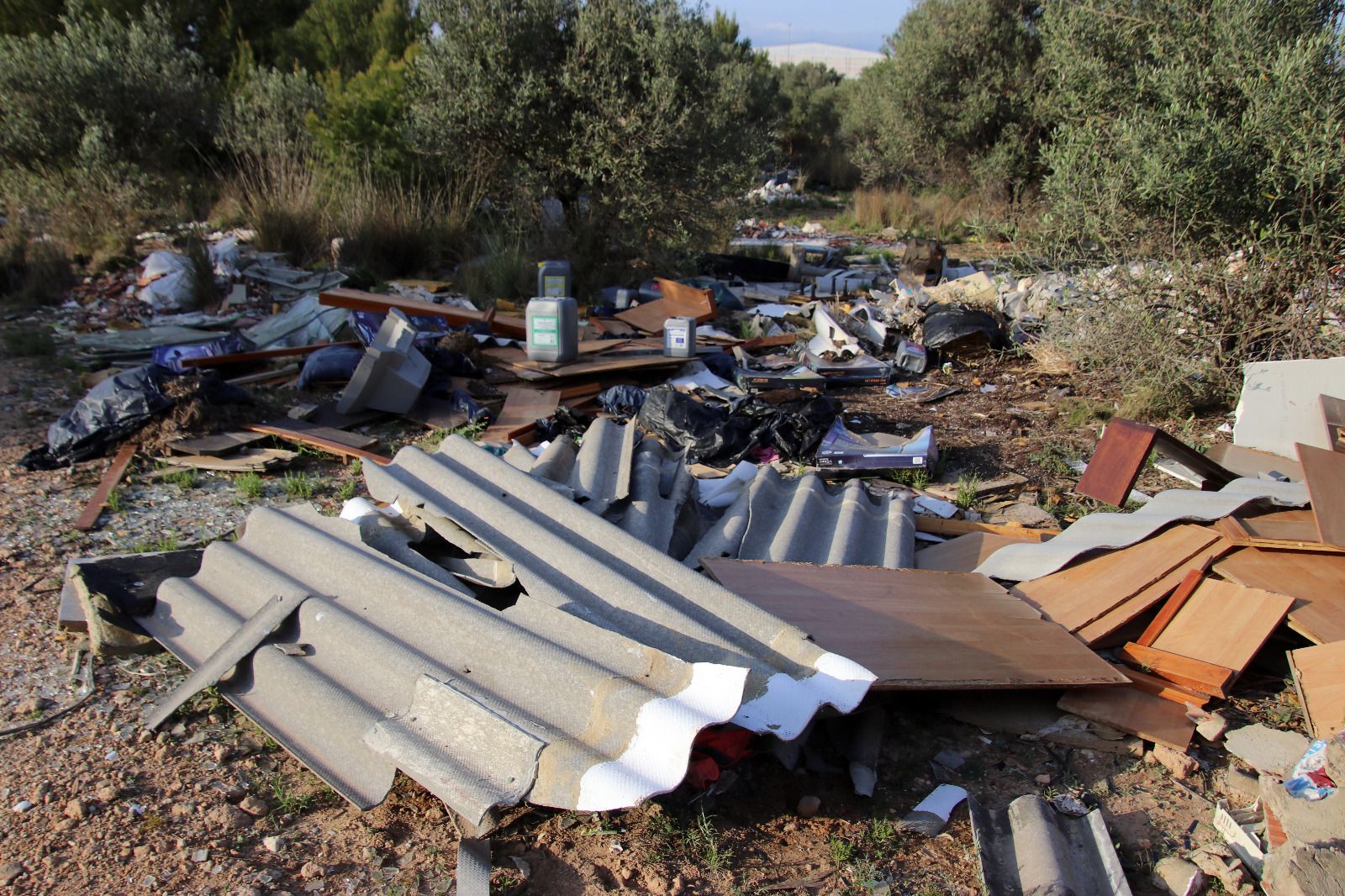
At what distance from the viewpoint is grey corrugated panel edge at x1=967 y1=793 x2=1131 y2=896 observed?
2.08 meters

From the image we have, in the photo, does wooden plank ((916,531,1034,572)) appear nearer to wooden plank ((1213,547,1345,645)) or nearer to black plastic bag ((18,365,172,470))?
wooden plank ((1213,547,1345,645))

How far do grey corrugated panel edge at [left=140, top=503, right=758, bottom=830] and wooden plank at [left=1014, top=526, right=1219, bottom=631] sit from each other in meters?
1.70

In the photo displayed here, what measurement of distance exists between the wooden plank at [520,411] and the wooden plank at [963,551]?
266 cm

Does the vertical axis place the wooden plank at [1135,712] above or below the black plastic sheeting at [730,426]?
above

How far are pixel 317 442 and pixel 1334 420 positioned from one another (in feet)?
17.2

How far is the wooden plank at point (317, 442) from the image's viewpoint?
16.3 feet

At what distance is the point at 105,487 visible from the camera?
4.40m

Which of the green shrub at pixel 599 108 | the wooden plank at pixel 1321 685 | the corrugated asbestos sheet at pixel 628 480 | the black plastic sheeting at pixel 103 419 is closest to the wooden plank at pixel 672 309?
the green shrub at pixel 599 108

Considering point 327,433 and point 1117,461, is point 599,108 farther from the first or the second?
point 1117,461

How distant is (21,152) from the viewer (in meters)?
9.79

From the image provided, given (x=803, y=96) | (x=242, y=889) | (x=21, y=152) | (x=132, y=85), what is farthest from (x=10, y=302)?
(x=803, y=96)

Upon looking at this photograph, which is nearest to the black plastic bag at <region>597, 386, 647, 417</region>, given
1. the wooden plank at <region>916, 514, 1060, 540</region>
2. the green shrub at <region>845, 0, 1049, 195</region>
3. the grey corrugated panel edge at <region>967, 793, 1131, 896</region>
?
the wooden plank at <region>916, 514, 1060, 540</region>

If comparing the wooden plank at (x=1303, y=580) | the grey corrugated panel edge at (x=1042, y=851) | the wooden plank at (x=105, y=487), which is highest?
the wooden plank at (x=1303, y=580)

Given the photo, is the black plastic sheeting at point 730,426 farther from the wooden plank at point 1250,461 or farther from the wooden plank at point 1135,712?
the wooden plank at point 1135,712
